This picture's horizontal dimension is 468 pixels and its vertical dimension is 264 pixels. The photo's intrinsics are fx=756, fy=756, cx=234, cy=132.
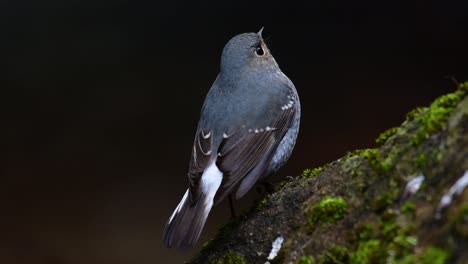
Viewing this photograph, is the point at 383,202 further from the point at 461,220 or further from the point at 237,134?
the point at 237,134

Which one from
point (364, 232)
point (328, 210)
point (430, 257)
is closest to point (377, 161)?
point (328, 210)

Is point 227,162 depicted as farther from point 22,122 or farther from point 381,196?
point 22,122

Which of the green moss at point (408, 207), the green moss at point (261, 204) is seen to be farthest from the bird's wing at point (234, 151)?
the green moss at point (408, 207)

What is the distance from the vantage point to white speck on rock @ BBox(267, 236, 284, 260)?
11.9 ft

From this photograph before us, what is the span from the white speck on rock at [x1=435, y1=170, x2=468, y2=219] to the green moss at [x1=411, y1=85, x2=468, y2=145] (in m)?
0.43

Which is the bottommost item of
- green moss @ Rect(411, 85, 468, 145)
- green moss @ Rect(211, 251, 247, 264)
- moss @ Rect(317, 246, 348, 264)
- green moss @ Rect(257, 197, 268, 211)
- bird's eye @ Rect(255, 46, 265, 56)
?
green moss @ Rect(211, 251, 247, 264)

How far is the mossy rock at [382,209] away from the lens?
268 cm

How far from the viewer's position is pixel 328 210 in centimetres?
332

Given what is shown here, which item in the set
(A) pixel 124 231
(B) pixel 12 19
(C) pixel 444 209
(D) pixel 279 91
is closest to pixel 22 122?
(B) pixel 12 19

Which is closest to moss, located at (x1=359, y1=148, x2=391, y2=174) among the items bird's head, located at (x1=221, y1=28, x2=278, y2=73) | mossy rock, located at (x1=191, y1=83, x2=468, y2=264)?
mossy rock, located at (x1=191, y1=83, x2=468, y2=264)

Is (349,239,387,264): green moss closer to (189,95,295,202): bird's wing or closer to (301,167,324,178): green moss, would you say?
(301,167,324,178): green moss

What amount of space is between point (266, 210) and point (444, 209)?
1466mm

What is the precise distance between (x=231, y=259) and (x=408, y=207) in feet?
3.96

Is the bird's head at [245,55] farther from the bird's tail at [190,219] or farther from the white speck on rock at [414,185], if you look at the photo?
Result: the white speck on rock at [414,185]
